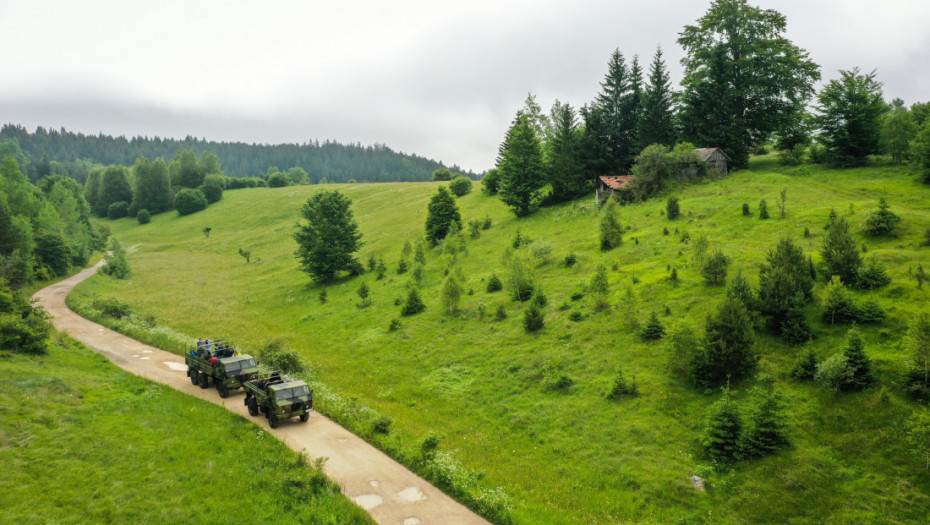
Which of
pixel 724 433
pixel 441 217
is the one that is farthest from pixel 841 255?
pixel 441 217

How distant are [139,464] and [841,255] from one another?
35025mm

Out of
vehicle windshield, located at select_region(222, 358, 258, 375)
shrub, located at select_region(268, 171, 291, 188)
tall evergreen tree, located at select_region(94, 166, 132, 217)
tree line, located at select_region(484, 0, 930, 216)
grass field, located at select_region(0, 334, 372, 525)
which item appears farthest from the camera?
shrub, located at select_region(268, 171, 291, 188)

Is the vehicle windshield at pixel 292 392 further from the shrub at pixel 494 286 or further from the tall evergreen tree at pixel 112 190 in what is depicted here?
the tall evergreen tree at pixel 112 190

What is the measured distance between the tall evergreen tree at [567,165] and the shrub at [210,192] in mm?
103298

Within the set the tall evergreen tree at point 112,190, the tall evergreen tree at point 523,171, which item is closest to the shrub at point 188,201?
the tall evergreen tree at point 112,190

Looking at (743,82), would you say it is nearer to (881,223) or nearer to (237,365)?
(881,223)

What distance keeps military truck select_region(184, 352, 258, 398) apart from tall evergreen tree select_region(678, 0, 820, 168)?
205ft

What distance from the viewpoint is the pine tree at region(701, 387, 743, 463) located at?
16844mm

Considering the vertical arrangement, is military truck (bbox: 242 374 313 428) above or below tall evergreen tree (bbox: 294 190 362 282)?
below

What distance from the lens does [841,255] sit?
2455cm

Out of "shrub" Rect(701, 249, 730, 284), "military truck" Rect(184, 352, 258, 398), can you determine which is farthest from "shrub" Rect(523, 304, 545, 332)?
"military truck" Rect(184, 352, 258, 398)

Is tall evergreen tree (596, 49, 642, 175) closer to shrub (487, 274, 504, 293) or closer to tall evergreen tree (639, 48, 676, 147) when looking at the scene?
tall evergreen tree (639, 48, 676, 147)

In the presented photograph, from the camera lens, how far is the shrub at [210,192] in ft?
415

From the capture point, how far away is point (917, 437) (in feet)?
47.8
